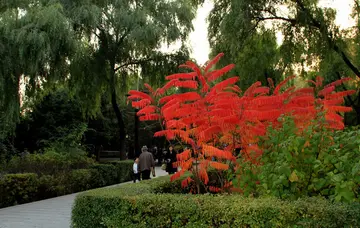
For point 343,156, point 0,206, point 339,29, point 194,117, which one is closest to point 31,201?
point 0,206

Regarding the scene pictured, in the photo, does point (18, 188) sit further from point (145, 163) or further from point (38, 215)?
point (145, 163)

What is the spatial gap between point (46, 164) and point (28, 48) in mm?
4153

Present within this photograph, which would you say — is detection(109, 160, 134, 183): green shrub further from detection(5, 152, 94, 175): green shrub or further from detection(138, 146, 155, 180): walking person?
detection(138, 146, 155, 180): walking person

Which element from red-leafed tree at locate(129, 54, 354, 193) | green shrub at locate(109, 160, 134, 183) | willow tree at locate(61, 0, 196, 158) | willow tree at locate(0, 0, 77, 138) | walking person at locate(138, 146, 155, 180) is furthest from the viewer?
green shrub at locate(109, 160, 134, 183)

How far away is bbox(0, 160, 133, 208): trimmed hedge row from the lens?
1231 centimetres

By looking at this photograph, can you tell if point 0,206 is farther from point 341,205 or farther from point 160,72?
point 160,72

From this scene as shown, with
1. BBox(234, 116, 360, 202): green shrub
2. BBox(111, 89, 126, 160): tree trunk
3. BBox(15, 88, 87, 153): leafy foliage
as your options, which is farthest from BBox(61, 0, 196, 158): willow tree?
BBox(234, 116, 360, 202): green shrub

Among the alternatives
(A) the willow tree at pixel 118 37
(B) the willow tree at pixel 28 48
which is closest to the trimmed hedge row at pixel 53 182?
(B) the willow tree at pixel 28 48

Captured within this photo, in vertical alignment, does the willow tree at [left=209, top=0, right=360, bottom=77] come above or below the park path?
above

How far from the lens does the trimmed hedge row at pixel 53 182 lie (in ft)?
40.4

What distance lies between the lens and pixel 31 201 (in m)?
13.4

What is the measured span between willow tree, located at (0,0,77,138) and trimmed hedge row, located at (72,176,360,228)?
32.8 ft

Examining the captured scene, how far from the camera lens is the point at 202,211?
5328 mm

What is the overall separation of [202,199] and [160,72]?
55.4 ft
